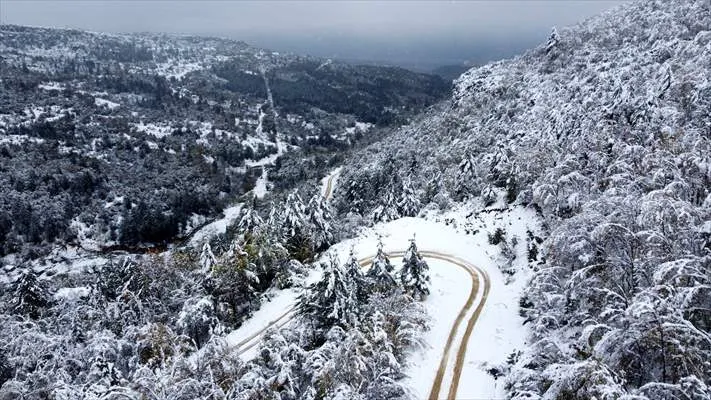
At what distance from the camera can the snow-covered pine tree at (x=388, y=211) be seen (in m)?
55.6

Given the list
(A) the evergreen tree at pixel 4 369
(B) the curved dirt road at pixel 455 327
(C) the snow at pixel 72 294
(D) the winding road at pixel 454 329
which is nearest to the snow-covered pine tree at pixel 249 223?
(B) the curved dirt road at pixel 455 327

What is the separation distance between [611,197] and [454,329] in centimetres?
1137

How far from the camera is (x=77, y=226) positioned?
136875 mm

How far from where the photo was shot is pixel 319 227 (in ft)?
156

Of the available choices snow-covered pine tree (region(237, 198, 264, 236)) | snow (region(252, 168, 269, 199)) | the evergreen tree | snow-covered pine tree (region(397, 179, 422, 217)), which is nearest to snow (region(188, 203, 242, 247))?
snow (region(252, 168, 269, 199))

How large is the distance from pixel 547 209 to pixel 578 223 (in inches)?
573

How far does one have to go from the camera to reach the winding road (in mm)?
21997

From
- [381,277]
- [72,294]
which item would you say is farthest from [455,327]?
[72,294]

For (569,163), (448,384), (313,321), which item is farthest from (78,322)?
(569,163)

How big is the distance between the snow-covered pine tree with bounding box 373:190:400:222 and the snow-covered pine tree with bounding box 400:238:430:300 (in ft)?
76.8

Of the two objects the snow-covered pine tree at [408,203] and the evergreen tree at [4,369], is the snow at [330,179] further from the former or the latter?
the evergreen tree at [4,369]

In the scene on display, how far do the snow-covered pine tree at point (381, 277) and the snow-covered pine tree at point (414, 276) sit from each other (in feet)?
2.84

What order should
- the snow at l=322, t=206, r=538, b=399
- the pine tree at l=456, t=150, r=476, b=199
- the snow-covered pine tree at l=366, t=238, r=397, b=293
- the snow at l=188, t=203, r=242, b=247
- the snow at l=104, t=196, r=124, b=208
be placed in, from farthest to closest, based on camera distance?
the snow at l=104, t=196, r=124, b=208
the snow at l=188, t=203, r=242, b=247
the pine tree at l=456, t=150, r=476, b=199
the snow-covered pine tree at l=366, t=238, r=397, b=293
the snow at l=322, t=206, r=538, b=399

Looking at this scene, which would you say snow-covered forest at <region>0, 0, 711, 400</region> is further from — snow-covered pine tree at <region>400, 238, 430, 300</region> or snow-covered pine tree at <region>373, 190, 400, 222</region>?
snow-covered pine tree at <region>373, 190, 400, 222</region>
